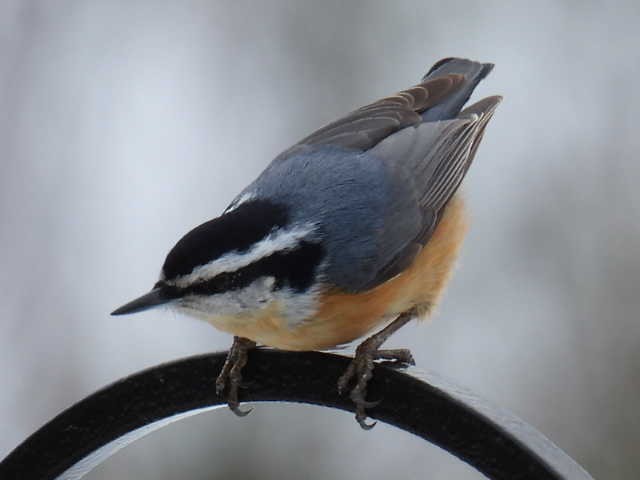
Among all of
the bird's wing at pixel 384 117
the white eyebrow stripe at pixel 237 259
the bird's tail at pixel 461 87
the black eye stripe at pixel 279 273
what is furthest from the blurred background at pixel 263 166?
the white eyebrow stripe at pixel 237 259

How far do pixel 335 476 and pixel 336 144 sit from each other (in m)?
2.11

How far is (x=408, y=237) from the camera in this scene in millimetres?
2598

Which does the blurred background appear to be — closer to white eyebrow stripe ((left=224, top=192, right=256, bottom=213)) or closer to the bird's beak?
white eyebrow stripe ((left=224, top=192, right=256, bottom=213))

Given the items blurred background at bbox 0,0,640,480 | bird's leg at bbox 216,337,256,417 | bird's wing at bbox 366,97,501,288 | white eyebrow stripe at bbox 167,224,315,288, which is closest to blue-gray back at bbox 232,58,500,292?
bird's wing at bbox 366,97,501,288

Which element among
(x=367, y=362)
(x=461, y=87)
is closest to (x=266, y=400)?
(x=367, y=362)

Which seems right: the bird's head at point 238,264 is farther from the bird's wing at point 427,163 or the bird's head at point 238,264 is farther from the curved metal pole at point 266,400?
the bird's wing at point 427,163

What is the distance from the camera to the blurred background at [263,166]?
4492 millimetres

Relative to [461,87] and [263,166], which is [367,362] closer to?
[461,87]

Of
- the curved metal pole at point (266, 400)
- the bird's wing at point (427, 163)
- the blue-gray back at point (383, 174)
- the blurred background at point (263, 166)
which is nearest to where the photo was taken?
the curved metal pole at point (266, 400)

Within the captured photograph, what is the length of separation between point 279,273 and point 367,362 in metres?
0.25

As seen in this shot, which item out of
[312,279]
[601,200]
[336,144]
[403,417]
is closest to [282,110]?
[601,200]

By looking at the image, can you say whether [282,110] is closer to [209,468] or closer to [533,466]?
[209,468]

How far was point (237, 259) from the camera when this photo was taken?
2027 millimetres

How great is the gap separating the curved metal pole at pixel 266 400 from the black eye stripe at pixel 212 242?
17 cm
